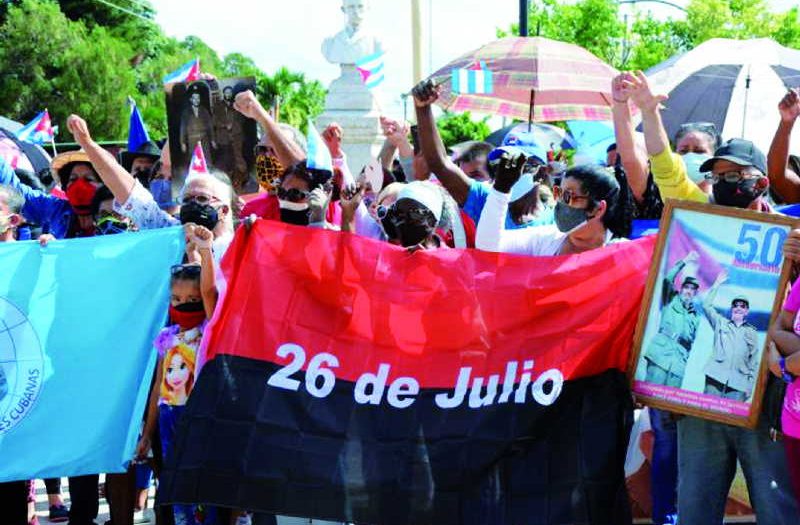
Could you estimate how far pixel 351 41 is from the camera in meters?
20.7

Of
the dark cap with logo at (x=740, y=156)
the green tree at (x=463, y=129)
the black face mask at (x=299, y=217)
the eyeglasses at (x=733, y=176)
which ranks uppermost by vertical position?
the dark cap with logo at (x=740, y=156)

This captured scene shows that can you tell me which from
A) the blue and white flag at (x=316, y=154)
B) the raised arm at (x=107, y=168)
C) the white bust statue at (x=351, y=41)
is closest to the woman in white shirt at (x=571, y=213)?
the blue and white flag at (x=316, y=154)

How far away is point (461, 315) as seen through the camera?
5.43m

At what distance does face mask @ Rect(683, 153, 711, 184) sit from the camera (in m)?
6.62

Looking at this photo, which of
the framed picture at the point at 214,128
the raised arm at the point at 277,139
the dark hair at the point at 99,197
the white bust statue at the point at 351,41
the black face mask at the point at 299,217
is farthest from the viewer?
the white bust statue at the point at 351,41

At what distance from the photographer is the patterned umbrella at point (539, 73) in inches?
396

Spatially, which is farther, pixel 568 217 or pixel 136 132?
pixel 136 132

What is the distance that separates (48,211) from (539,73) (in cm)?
414

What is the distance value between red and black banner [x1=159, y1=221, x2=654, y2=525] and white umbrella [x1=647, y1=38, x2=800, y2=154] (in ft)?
14.0

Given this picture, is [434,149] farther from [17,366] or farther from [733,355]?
[17,366]

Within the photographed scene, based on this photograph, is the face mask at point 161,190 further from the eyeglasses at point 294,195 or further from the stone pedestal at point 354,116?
the stone pedestal at point 354,116

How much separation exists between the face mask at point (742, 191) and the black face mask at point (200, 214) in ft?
7.37

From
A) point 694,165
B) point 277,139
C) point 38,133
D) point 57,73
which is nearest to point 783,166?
point 694,165

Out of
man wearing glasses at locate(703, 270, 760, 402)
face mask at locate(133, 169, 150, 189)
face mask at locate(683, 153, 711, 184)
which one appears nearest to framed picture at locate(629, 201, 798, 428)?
man wearing glasses at locate(703, 270, 760, 402)
